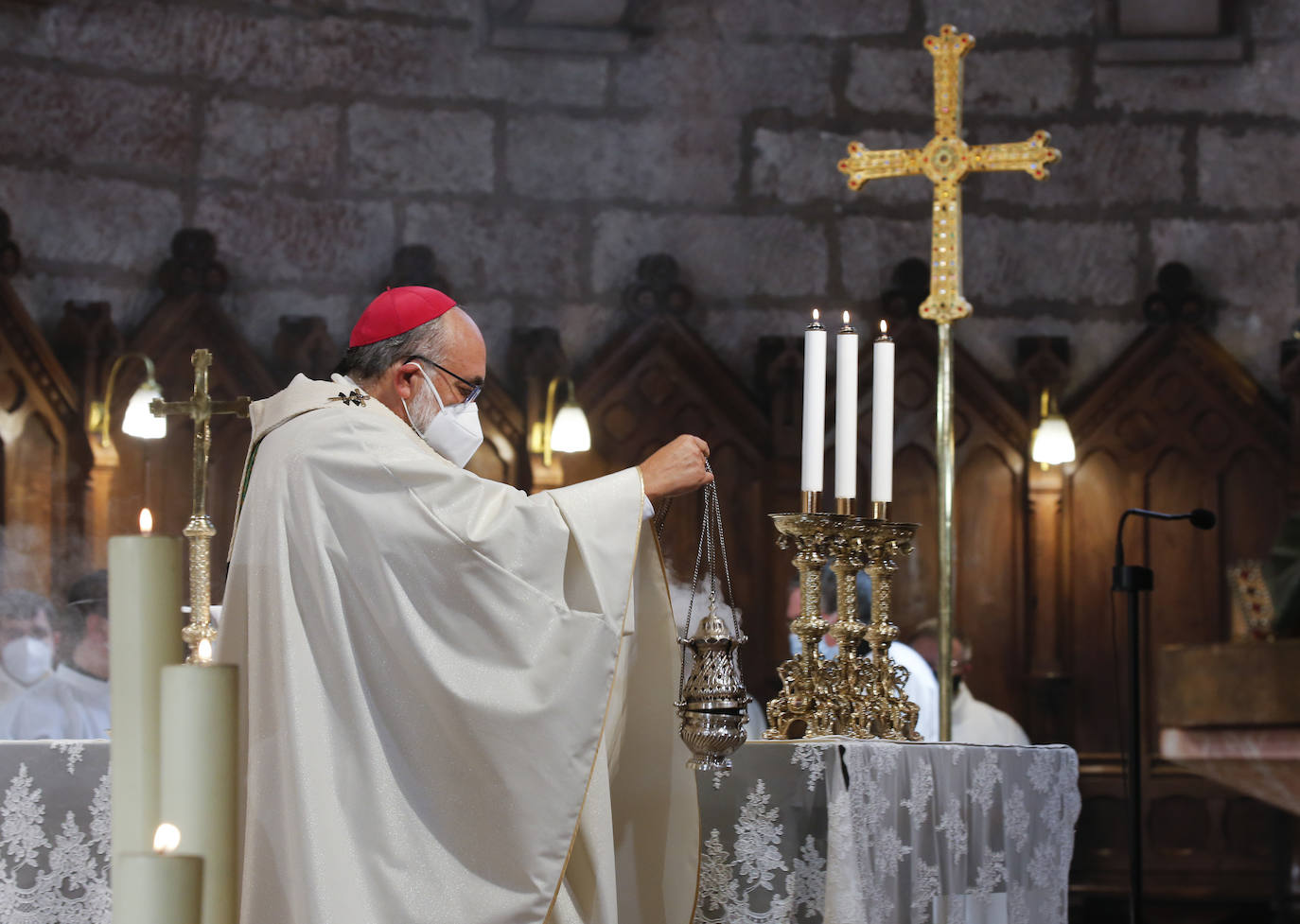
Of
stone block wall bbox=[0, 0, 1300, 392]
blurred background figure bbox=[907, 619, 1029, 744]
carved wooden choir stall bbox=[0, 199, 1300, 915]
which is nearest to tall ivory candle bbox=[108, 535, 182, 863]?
blurred background figure bbox=[907, 619, 1029, 744]

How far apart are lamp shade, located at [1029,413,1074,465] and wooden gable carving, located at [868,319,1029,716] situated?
139 mm

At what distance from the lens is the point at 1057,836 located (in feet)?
10.2

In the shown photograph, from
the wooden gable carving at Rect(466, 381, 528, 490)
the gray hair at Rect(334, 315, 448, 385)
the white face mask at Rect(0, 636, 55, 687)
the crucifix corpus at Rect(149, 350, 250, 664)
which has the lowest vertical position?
the white face mask at Rect(0, 636, 55, 687)

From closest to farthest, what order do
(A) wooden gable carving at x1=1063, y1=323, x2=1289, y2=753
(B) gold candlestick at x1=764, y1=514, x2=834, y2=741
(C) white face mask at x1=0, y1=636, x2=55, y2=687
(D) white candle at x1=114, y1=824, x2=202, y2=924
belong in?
(D) white candle at x1=114, y1=824, x2=202, y2=924
(B) gold candlestick at x1=764, y1=514, x2=834, y2=741
(C) white face mask at x1=0, y1=636, x2=55, y2=687
(A) wooden gable carving at x1=1063, y1=323, x2=1289, y2=753

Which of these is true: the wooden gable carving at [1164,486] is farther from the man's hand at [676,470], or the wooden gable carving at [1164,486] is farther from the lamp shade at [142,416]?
the man's hand at [676,470]

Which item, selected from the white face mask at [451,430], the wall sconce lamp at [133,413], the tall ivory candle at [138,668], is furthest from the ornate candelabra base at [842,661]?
the wall sconce lamp at [133,413]

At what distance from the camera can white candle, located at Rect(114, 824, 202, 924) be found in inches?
29.1

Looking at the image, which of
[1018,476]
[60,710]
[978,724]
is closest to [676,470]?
[60,710]

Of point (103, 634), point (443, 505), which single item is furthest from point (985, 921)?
point (103, 634)

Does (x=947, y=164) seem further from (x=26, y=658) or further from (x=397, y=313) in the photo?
(x=26, y=658)

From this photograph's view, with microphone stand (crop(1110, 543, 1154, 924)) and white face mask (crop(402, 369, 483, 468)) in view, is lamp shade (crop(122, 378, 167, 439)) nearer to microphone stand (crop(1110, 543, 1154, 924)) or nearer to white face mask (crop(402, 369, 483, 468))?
white face mask (crop(402, 369, 483, 468))

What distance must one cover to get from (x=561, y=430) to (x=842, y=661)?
428 centimetres

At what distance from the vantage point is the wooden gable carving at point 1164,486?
293 inches

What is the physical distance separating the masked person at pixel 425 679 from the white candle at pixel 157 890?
179cm
